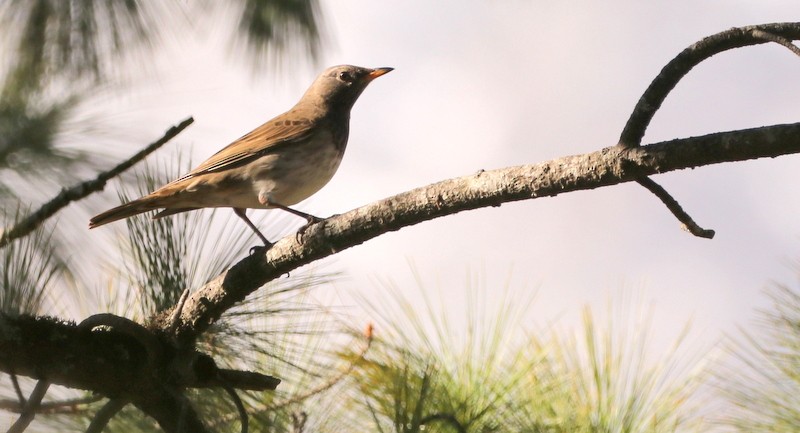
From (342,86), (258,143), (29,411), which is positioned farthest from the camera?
(342,86)

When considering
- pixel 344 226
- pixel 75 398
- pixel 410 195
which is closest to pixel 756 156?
pixel 410 195

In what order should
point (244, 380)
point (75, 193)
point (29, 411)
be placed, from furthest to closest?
1. point (244, 380)
2. point (75, 193)
3. point (29, 411)

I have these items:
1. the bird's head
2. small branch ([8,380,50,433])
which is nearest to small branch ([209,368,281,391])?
small branch ([8,380,50,433])

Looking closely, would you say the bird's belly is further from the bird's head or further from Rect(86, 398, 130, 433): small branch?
Rect(86, 398, 130, 433): small branch

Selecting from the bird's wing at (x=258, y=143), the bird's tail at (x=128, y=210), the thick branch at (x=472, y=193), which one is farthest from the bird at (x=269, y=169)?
the thick branch at (x=472, y=193)

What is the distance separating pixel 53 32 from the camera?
3076 mm

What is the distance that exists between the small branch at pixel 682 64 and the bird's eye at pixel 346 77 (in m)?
3.64

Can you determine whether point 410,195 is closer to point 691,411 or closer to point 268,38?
point 268,38

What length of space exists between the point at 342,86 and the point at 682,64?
3.64 metres

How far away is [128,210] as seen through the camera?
142 inches

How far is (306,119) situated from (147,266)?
7.03 feet

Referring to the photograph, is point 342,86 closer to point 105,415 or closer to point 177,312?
point 177,312

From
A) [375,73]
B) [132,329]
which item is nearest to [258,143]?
[375,73]

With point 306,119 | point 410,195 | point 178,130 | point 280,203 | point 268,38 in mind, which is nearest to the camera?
point 410,195
